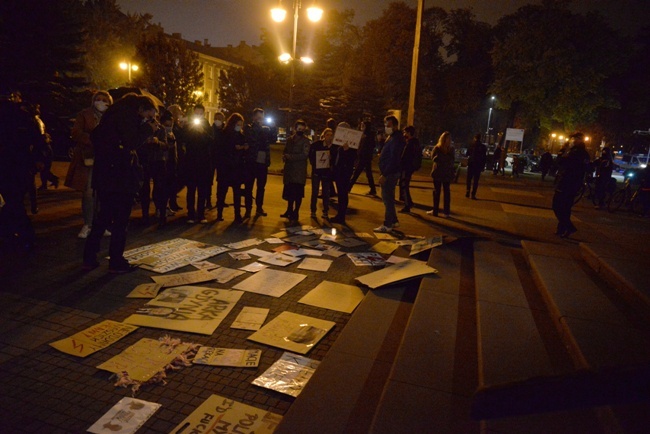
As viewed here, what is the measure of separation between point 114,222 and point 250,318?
7.25ft

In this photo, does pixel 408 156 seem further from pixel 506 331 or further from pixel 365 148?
pixel 506 331

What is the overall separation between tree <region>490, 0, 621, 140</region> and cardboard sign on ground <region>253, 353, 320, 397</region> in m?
36.7

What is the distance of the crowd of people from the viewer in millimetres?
5082

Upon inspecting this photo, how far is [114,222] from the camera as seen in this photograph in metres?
5.20

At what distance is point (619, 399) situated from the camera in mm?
1087

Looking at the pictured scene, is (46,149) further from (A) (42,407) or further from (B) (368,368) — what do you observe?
(B) (368,368)

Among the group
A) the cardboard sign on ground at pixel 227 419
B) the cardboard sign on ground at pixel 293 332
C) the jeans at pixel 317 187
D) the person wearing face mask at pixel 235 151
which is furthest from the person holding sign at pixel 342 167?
the cardboard sign on ground at pixel 227 419

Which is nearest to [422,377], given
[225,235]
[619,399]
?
[619,399]

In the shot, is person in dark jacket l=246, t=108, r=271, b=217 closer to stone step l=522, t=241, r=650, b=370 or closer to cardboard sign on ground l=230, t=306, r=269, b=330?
cardboard sign on ground l=230, t=306, r=269, b=330

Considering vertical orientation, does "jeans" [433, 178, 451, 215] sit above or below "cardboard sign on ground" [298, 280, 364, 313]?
above

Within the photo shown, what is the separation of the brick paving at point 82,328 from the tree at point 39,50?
24.2m

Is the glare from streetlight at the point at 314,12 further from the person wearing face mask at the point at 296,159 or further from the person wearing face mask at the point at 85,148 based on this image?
the person wearing face mask at the point at 85,148

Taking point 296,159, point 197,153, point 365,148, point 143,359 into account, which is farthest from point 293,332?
point 365,148

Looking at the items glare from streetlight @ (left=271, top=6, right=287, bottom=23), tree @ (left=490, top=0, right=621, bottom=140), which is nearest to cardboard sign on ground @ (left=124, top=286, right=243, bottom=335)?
glare from streetlight @ (left=271, top=6, right=287, bottom=23)
